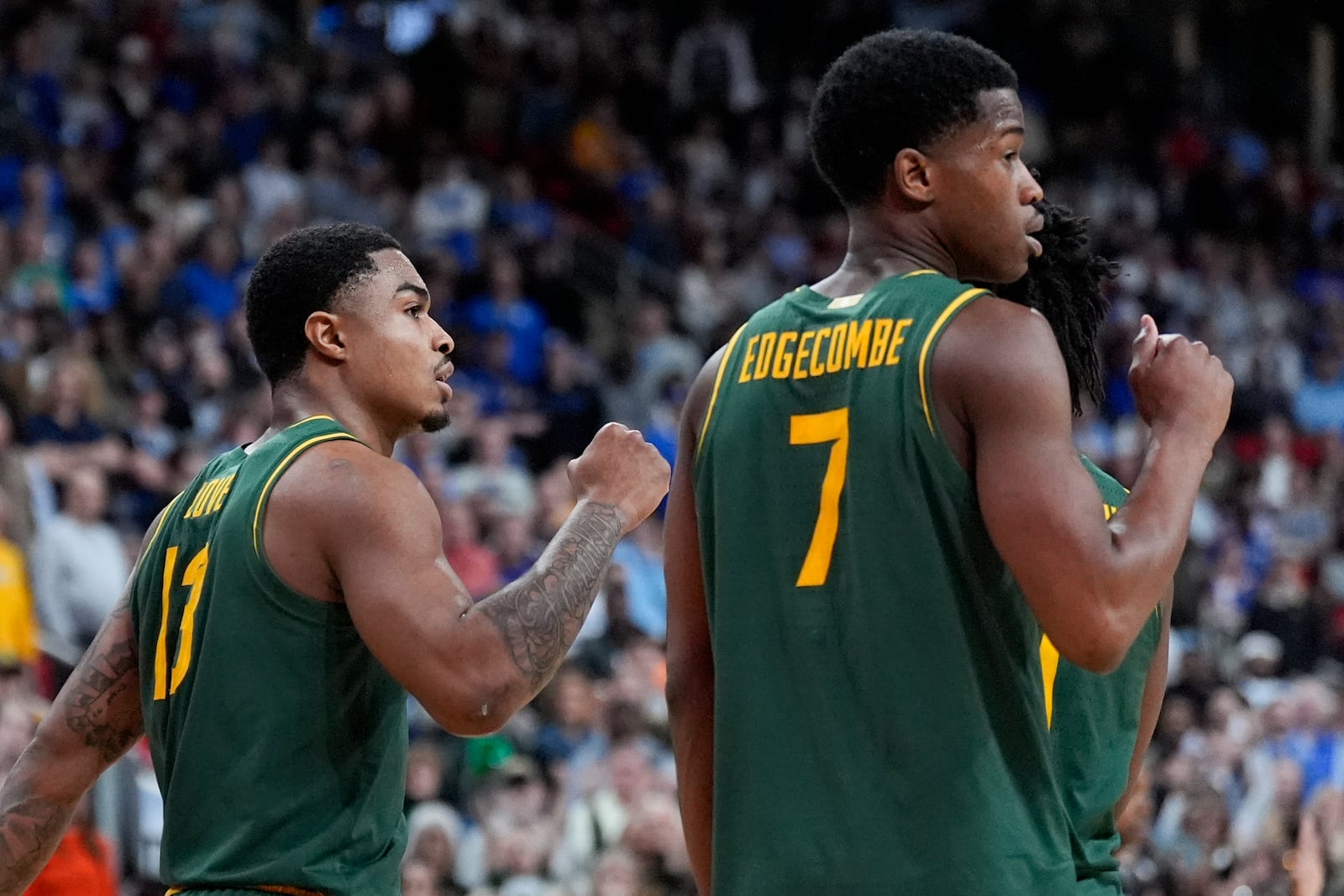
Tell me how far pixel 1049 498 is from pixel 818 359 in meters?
0.48

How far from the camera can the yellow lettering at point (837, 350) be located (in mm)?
2914

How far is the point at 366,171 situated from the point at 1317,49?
39.0 feet

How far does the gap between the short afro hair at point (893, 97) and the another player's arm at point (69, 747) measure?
1602 mm

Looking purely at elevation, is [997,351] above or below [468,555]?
above

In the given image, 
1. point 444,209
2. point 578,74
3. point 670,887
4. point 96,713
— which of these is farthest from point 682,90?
point 96,713

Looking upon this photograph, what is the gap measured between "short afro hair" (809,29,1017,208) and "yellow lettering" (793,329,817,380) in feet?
0.81

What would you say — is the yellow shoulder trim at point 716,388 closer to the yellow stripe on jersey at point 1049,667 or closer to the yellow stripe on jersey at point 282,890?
the yellow stripe on jersey at point 1049,667

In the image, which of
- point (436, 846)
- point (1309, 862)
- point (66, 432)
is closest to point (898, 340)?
point (1309, 862)

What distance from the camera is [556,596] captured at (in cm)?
336

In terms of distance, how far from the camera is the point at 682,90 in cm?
1817

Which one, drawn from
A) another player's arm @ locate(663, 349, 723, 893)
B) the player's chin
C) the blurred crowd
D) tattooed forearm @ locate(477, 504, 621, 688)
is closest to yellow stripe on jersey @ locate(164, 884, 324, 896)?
tattooed forearm @ locate(477, 504, 621, 688)

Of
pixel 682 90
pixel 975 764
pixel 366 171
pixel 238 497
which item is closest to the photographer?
pixel 975 764

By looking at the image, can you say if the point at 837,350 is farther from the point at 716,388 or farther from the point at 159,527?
the point at 159,527

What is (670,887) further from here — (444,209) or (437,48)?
(437,48)
